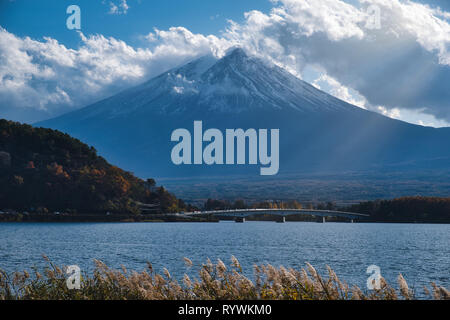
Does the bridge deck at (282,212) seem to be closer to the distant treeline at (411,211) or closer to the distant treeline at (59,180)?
the distant treeline at (411,211)

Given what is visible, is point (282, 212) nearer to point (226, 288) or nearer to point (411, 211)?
point (411, 211)

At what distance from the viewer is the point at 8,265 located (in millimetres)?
42531

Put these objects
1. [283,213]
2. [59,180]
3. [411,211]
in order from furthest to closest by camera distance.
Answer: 1. [283,213]
2. [411,211]
3. [59,180]

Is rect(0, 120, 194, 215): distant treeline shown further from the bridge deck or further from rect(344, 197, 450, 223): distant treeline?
rect(344, 197, 450, 223): distant treeline

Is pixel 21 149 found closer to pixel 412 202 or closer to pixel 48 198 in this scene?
pixel 48 198

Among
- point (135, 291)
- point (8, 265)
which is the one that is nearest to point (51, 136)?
point (8, 265)

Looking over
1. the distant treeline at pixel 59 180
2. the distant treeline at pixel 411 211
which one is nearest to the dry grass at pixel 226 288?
the distant treeline at pixel 59 180

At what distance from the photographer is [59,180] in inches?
5300

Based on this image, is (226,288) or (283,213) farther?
(283,213)

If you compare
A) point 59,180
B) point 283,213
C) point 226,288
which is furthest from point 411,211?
point 226,288

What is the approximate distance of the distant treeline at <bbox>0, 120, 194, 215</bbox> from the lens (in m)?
131

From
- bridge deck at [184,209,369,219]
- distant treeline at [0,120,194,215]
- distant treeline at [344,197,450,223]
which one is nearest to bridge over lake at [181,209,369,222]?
bridge deck at [184,209,369,219]
